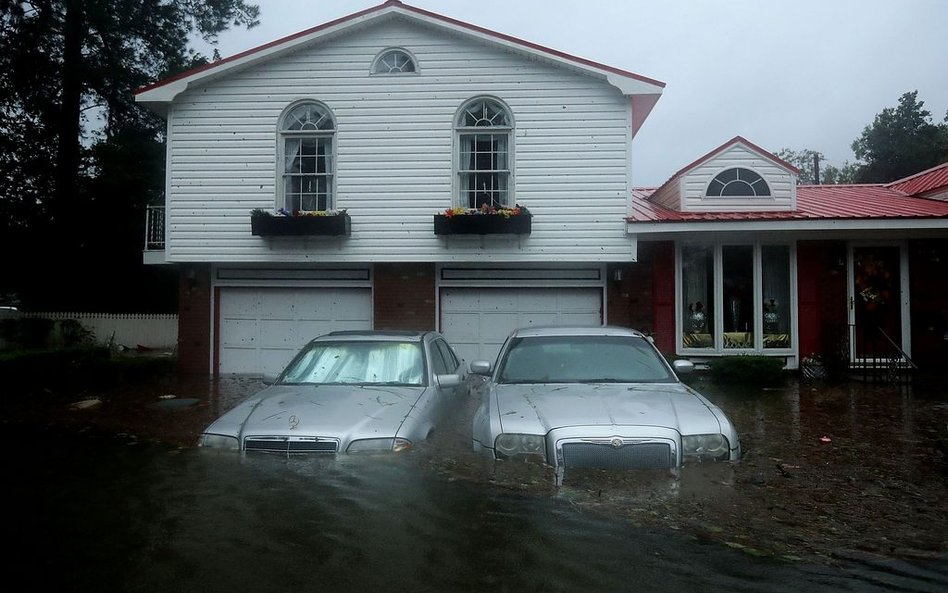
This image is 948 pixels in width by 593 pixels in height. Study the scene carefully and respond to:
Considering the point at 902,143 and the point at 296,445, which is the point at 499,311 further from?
the point at 902,143

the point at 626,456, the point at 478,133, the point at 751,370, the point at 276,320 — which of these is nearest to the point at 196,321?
the point at 276,320

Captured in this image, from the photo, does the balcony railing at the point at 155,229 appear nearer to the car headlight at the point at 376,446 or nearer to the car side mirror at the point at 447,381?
the car side mirror at the point at 447,381

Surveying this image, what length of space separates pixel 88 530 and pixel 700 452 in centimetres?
412

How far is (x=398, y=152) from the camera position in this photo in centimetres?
1314

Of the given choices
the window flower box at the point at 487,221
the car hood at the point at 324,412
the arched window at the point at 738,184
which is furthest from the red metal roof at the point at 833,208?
the car hood at the point at 324,412

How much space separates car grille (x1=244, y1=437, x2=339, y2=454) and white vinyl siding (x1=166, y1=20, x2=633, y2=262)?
7555mm

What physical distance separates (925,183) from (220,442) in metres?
16.3

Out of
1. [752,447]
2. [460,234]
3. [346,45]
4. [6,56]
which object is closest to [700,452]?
Answer: [752,447]

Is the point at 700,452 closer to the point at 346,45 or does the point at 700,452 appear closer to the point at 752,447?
the point at 752,447

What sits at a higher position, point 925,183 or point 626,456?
point 925,183

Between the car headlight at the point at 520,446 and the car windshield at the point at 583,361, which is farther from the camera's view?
the car windshield at the point at 583,361

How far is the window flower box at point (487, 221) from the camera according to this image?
12523 millimetres

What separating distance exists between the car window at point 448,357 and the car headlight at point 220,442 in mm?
2990

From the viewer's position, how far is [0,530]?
4.59 metres
